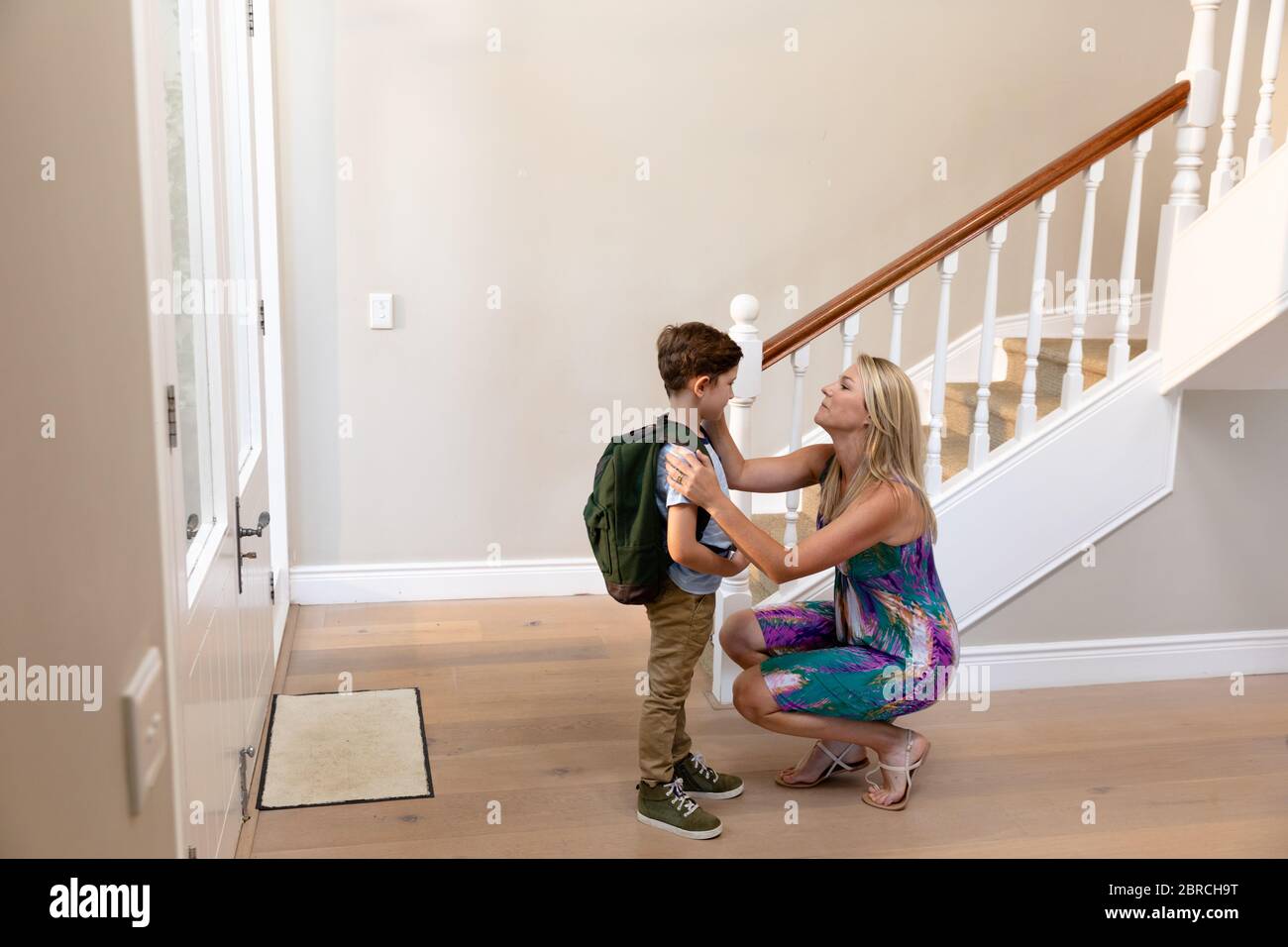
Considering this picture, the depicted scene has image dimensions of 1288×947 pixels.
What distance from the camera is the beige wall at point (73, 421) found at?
973mm

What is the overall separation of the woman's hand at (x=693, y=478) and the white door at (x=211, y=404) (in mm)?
975

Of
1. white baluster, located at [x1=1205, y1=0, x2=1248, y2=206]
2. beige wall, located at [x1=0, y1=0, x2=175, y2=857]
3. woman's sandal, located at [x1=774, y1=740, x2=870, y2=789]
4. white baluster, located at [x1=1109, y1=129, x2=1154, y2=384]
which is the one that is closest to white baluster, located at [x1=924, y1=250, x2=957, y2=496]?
white baluster, located at [x1=1109, y1=129, x2=1154, y2=384]

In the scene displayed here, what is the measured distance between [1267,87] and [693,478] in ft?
6.95

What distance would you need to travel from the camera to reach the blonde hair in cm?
271

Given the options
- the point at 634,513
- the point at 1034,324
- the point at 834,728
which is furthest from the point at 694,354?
the point at 1034,324

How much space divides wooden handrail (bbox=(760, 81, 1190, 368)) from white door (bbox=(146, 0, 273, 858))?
57.8 inches

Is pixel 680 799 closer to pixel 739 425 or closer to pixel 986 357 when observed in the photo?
pixel 739 425

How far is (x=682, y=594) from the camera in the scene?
2729 mm

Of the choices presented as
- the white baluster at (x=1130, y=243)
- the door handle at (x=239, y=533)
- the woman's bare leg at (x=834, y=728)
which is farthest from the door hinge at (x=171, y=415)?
the white baluster at (x=1130, y=243)

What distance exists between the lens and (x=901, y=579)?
2.82m

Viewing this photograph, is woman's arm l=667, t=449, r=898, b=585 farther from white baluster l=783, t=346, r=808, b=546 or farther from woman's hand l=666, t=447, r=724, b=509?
white baluster l=783, t=346, r=808, b=546

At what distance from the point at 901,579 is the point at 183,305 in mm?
1727
